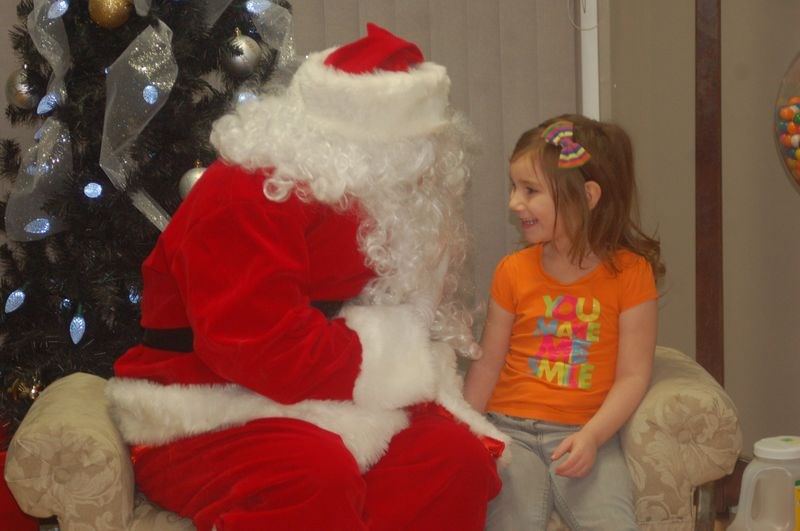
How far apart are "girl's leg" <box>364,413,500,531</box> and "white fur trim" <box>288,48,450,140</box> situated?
55cm

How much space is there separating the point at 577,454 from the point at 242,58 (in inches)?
51.2

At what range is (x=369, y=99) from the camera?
1571 mm

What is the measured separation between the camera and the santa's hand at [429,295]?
5.55 ft

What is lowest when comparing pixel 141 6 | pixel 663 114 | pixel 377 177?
pixel 663 114

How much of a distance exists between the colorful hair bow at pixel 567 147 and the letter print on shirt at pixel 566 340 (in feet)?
0.98

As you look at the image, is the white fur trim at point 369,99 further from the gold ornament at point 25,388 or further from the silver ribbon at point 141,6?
the gold ornament at point 25,388

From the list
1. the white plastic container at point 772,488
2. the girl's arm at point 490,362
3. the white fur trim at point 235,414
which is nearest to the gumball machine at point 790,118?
the white plastic container at point 772,488

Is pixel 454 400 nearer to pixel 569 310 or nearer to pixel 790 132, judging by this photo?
pixel 569 310

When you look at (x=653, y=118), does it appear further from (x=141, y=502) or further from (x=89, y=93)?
(x=141, y=502)

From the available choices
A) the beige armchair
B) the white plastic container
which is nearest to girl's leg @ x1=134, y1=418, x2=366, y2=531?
the beige armchair

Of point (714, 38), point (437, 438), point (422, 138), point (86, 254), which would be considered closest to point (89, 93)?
point (86, 254)

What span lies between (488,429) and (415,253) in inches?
14.3

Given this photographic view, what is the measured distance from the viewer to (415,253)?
1686 millimetres

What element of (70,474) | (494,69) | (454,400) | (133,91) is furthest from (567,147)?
(494,69)
